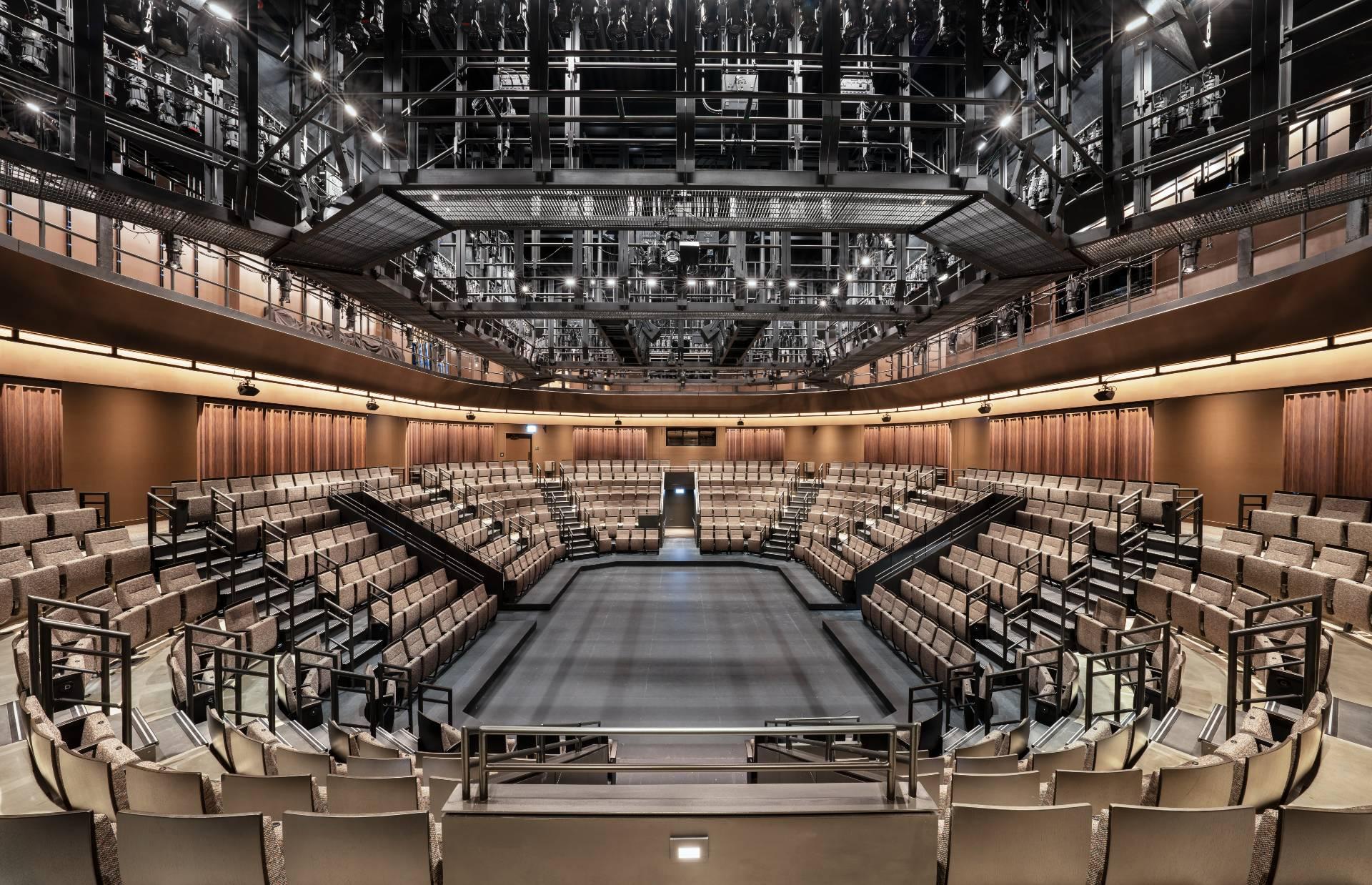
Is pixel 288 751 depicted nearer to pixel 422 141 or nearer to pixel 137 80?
pixel 137 80

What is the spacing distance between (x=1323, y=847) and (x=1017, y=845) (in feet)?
3.67

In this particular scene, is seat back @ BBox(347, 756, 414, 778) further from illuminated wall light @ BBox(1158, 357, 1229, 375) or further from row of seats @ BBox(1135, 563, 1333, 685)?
illuminated wall light @ BBox(1158, 357, 1229, 375)

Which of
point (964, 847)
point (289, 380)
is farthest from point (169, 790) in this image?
point (289, 380)

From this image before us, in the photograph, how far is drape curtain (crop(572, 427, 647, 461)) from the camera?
870 inches

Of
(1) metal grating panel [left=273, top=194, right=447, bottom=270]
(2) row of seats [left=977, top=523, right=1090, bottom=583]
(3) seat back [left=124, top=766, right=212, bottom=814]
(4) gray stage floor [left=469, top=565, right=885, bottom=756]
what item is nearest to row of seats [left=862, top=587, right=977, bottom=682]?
(4) gray stage floor [left=469, top=565, right=885, bottom=756]

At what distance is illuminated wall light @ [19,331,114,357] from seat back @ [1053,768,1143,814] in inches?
390

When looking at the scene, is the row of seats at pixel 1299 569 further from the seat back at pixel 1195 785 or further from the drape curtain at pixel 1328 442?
the seat back at pixel 1195 785

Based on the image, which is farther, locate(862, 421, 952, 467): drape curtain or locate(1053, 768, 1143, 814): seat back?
locate(862, 421, 952, 467): drape curtain

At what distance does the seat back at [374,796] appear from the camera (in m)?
2.70

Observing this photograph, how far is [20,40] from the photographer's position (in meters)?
4.98

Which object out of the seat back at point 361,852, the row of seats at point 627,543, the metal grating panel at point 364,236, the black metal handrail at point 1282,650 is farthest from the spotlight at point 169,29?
the row of seats at point 627,543

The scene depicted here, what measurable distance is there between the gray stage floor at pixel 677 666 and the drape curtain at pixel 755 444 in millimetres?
10733

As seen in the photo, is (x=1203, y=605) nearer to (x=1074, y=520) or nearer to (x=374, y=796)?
(x=1074, y=520)

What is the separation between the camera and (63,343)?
680cm
